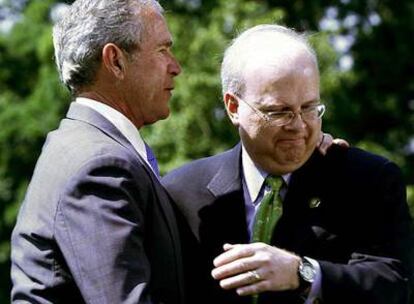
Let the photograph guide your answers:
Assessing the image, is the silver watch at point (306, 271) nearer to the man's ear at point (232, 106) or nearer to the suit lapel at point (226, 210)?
the suit lapel at point (226, 210)

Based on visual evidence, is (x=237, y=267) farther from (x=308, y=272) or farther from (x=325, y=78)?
(x=325, y=78)

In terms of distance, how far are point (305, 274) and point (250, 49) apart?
2.95 ft

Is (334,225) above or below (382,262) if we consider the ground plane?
above

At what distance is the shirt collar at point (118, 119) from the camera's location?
3918 millimetres

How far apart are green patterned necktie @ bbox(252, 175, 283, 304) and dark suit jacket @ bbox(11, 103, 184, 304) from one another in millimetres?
565

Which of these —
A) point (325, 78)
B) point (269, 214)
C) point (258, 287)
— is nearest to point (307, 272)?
point (258, 287)

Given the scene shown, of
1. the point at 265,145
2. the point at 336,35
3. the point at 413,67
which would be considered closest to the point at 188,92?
the point at 336,35

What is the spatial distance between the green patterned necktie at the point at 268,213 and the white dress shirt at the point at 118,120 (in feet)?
1.96

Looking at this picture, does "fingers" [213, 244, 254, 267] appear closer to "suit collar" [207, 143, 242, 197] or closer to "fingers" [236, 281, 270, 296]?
"fingers" [236, 281, 270, 296]

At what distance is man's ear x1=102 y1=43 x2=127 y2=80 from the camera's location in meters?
3.90

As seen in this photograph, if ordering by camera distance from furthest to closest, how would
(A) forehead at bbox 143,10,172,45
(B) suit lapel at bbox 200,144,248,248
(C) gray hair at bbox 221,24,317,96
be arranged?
(B) suit lapel at bbox 200,144,248,248 < (C) gray hair at bbox 221,24,317,96 < (A) forehead at bbox 143,10,172,45

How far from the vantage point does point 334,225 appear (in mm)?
4285

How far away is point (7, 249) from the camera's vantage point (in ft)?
76.0

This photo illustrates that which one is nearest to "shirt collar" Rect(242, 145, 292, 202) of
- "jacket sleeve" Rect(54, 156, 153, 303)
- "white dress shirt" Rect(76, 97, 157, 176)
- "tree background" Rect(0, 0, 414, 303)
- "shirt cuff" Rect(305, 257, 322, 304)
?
"shirt cuff" Rect(305, 257, 322, 304)
